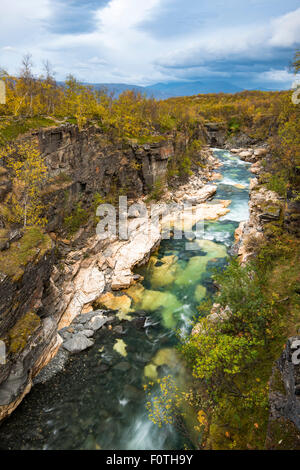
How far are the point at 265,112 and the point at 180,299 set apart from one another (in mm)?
80336

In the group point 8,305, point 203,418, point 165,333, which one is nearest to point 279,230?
point 165,333

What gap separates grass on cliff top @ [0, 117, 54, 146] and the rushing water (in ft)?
56.3

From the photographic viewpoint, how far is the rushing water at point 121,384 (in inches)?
494

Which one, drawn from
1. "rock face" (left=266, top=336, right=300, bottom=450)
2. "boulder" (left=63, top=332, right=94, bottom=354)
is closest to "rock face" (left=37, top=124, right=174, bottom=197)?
"boulder" (left=63, top=332, right=94, bottom=354)

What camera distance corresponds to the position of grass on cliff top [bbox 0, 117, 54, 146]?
2116cm

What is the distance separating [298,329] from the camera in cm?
1371

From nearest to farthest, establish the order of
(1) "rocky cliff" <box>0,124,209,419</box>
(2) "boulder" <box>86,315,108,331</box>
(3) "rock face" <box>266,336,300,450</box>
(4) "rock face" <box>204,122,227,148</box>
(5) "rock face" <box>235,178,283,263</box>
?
(3) "rock face" <box>266,336,300,450</box>
(1) "rocky cliff" <box>0,124,209,419</box>
(2) "boulder" <box>86,315,108,331</box>
(5) "rock face" <box>235,178,283,263</box>
(4) "rock face" <box>204,122,227,148</box>

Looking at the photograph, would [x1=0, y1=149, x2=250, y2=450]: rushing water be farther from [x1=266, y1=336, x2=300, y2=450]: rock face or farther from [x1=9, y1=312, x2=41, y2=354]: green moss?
[x1=266, y1=336, x2=300, y2=450]: rock face

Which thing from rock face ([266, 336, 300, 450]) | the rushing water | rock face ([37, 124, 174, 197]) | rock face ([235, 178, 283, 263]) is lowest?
the rushing water

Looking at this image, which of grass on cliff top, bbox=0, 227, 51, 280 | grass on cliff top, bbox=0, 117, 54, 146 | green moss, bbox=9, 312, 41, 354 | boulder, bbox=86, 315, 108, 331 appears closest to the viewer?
green moss, bbox=9, 312, 41, 354

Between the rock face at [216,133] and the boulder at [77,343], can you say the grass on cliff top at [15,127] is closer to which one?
the boulder at [77,343]

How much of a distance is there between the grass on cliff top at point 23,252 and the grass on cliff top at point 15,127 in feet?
29.3

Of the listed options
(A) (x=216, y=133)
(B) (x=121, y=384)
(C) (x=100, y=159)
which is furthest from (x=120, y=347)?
(A) (x=216, y=133)

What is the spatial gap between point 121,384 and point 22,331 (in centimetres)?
684
